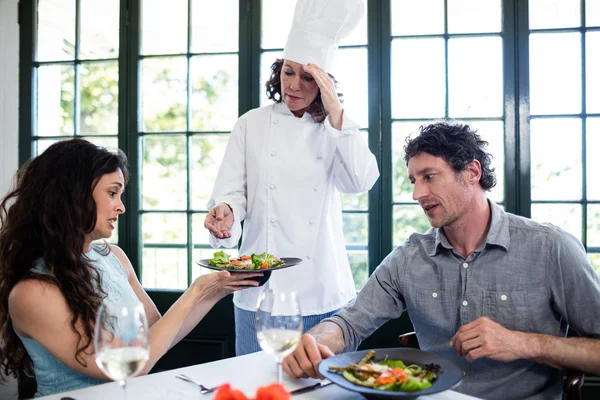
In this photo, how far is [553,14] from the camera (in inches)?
117

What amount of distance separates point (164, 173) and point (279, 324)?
7.78ft

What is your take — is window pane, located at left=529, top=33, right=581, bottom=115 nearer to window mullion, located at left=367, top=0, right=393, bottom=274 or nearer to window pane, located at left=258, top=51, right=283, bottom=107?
window mullion, located at left=367, top=0, right=393, bottom=274

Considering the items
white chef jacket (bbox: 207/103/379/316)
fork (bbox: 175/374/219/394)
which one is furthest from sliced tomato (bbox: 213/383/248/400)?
white chef jacket (bbox: 207/103/379/316)

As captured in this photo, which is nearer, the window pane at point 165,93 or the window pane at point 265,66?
the window pane at point 265,66

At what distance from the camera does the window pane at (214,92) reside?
10.7 ft

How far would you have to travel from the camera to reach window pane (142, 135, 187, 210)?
334 cm

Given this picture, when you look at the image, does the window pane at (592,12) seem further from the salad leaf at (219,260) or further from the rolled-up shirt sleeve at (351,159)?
the salad leaf at (219,260)

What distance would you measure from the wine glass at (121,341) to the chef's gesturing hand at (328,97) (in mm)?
1373

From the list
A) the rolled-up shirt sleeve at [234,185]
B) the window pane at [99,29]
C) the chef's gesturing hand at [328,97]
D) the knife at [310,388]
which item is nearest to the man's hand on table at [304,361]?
the knife at [310,388]

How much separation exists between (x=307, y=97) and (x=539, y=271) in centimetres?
110

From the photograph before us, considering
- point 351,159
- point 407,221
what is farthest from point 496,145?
point 351,159

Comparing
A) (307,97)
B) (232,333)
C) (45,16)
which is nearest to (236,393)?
(307,97)

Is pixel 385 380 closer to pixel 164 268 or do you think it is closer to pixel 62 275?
pixel 62 275

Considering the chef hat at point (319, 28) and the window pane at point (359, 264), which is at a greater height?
the chef hat at point (319, 28)
